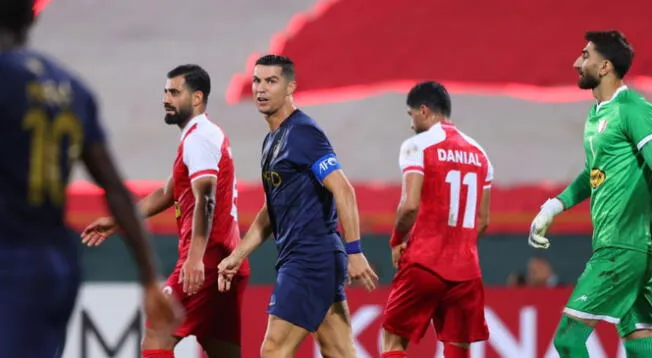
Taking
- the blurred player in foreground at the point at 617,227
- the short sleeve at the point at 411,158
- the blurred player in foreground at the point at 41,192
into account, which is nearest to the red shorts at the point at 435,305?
the short sleeve at the point at 411,158

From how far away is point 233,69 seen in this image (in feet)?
80.5

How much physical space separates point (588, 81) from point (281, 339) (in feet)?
7.61

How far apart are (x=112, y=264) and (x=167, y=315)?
14729 mm

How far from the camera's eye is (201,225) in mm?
7324

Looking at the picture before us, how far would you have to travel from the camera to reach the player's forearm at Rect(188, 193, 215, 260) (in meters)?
7.27

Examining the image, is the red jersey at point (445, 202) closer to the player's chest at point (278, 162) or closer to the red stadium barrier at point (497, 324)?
the player's chest at point (278, 162)

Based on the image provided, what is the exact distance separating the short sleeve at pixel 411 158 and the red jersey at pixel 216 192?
1082mm

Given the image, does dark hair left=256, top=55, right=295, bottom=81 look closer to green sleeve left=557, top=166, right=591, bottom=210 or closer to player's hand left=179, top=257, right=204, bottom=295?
player's hand left=179, top=257, right=204, bottom=295

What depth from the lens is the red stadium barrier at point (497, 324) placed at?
417 inches

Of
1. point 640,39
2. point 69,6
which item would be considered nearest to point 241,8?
point 69,6

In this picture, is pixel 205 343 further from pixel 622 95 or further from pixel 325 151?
pixel 622 95

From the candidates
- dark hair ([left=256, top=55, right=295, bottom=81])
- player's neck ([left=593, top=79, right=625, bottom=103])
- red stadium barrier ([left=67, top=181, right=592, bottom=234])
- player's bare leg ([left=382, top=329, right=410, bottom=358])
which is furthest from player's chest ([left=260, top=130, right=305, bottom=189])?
red stadium barrier ([left=67, top=181, right=592, bottom=234])

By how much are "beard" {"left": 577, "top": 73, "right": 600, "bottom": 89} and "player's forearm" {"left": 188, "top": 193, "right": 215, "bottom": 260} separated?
2244 mm

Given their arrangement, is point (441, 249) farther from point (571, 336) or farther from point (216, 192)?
point (216, 192)
